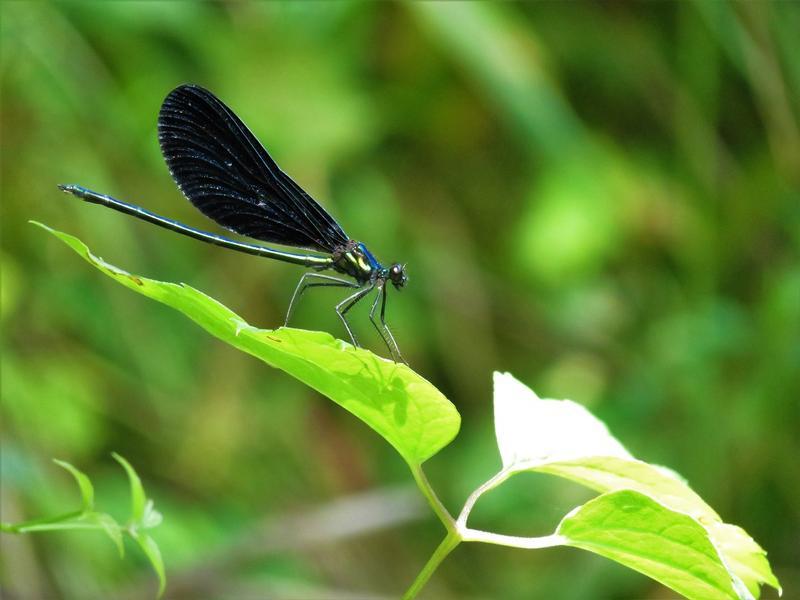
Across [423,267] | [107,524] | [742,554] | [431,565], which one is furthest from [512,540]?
[423,267]

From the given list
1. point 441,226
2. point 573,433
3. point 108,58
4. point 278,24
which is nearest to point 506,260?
point 441,226

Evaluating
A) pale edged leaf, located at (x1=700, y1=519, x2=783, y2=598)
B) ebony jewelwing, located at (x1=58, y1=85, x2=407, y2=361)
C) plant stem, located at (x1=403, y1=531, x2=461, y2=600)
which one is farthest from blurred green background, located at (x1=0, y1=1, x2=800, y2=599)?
plant stem, located at (x1=403, y1=531, x2=461, y2=600)

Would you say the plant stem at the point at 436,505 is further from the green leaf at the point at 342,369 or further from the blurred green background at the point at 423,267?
the blurred green background at the point at 423,267

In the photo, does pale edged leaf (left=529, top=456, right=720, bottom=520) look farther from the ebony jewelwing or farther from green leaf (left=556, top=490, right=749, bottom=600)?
the ebony jewelwing

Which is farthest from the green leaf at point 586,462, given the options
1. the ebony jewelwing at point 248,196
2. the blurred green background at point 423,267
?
the blurred green background at point 423,267

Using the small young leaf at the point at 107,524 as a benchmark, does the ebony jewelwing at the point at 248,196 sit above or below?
above

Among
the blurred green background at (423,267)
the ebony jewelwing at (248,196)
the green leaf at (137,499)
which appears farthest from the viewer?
the blurred green background at (423,267)

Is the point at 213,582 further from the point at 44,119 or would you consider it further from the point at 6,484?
the point at 44,119

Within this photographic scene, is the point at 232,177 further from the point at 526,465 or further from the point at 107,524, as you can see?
the point at 526,465
